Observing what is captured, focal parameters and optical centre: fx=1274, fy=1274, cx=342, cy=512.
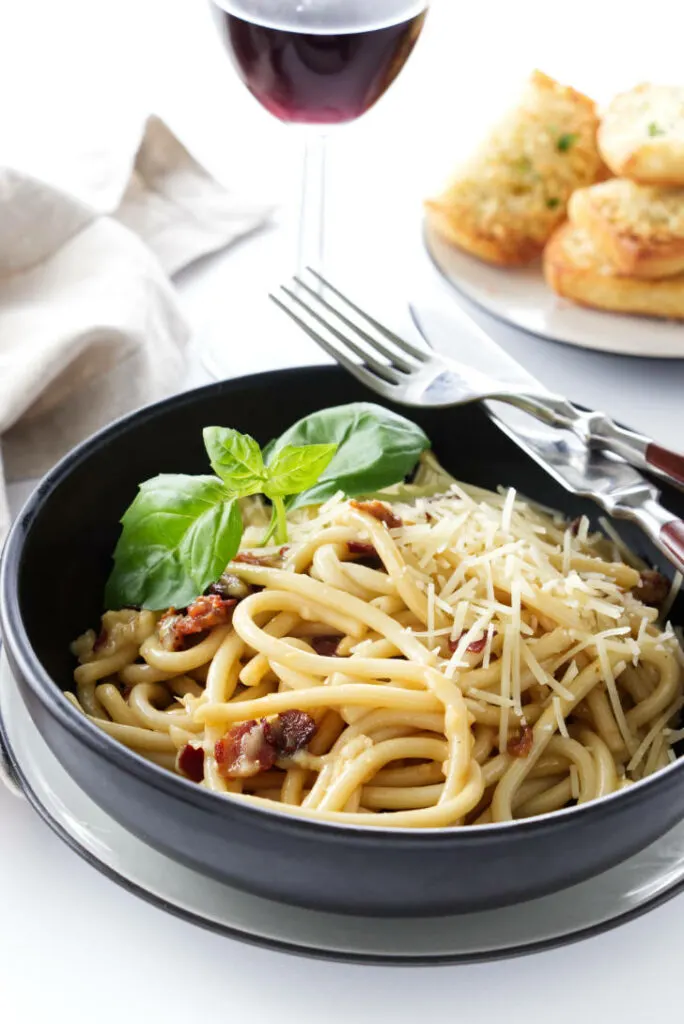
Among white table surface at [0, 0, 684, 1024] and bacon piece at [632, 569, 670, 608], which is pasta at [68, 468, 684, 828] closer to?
bacon piece at [632, 569, 670, 608]

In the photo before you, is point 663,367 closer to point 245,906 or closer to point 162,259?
point 162,259

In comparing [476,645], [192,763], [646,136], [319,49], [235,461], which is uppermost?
[319,49]

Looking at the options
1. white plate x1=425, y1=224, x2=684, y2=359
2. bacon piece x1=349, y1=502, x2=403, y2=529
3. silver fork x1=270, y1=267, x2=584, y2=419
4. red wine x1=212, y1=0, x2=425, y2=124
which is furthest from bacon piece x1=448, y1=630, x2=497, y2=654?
red wine x1=212, y1=0, x2=425, y2=124

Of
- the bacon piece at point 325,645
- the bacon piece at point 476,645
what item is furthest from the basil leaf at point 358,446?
the bacon piece at point 476,645

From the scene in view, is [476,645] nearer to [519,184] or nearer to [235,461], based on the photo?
[235,461]

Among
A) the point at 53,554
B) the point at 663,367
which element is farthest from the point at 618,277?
the point at 53,554

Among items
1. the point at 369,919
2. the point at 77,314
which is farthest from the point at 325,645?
the point at 77,314
